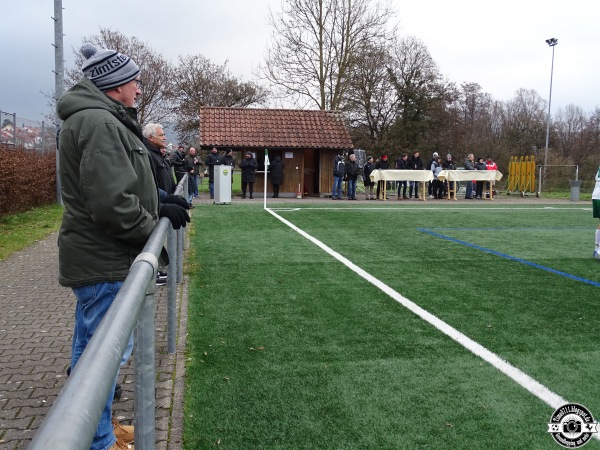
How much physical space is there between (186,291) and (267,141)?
19169mm

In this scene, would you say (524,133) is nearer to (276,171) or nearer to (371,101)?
(371,101)

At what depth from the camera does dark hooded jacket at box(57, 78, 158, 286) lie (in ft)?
8.70

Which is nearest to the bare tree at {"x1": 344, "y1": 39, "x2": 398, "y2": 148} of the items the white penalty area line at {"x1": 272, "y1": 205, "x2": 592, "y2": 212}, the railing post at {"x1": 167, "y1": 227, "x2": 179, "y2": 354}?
the white penalty area line at {"x1": 272, "y1": 205, "x2": 592, "y2": 212}

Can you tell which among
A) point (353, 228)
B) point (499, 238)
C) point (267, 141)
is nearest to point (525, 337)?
point (499, 238)

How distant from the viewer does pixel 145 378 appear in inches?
82.2

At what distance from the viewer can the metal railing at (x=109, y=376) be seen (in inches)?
35.7

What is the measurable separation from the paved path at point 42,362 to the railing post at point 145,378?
1.27ft

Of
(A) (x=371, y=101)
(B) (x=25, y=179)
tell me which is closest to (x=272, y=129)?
(B) (x=25, y=179)

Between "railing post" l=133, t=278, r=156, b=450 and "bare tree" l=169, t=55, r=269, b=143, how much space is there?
45.0m

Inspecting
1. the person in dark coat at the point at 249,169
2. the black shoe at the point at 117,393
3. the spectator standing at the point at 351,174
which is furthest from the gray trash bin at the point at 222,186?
the black shoe at the point at 117,393

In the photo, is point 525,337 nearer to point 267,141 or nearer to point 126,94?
point 126,94

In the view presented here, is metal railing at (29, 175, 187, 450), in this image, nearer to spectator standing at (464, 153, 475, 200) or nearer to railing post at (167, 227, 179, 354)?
railing post at (167, 227, 179, 354)

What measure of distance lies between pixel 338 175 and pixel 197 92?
2579 centimetres

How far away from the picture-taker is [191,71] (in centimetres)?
4703
